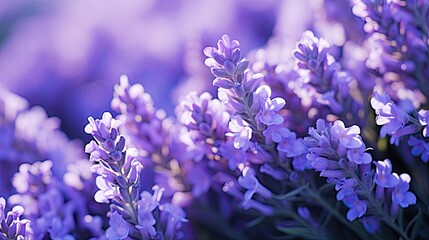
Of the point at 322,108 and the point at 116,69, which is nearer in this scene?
the point at 322,108

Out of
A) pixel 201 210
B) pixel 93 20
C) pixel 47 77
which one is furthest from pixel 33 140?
pixel 93 20

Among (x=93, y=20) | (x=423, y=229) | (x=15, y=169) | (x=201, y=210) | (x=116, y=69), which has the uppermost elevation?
(x=93, y=20)

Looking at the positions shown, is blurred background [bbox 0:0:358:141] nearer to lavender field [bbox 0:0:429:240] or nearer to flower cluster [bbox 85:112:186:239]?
lavender field [bbox 0:0:429:240]

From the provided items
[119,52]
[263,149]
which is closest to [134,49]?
[119,52]

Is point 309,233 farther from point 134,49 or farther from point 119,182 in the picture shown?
point 134,49

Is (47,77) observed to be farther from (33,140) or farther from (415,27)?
(415,27)
